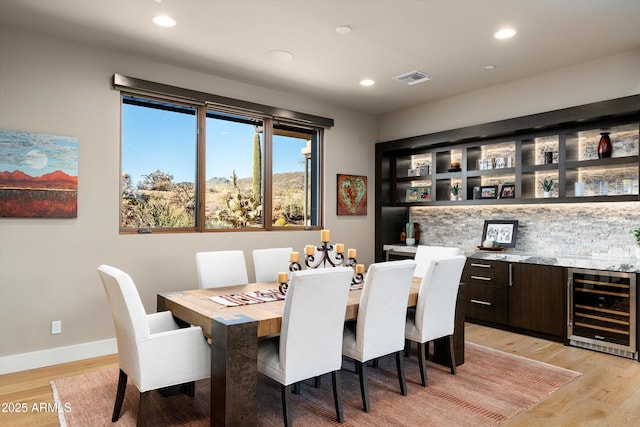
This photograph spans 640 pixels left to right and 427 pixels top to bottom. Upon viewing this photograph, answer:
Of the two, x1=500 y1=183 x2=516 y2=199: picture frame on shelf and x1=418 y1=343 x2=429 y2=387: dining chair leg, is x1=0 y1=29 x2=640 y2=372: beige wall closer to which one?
x1=500 y1=183 x2=516 y2=199: picture frame on shelf

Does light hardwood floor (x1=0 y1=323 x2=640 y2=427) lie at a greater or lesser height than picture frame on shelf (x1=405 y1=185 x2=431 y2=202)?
Result: lesser

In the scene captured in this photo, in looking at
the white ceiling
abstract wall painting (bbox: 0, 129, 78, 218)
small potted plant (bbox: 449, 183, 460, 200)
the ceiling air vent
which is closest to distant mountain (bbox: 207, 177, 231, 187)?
the white ceiling

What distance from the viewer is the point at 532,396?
3016 mm

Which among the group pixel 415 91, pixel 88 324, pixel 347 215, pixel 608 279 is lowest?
pixel 88 324

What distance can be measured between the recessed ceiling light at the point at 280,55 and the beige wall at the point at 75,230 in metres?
0.91

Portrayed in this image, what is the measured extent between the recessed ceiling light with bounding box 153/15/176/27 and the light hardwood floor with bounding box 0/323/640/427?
9.58 feet

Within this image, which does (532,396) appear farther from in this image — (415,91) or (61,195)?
(61,195)

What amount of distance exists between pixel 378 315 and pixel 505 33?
2.64m

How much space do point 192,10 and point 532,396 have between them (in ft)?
12.5

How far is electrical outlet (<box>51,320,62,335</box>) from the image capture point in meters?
3.67

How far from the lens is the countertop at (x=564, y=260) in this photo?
3.87m

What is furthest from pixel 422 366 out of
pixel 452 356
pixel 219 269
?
pixel 219 269

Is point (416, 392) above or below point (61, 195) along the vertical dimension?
below

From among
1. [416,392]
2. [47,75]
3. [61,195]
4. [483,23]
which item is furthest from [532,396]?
[47,75]
